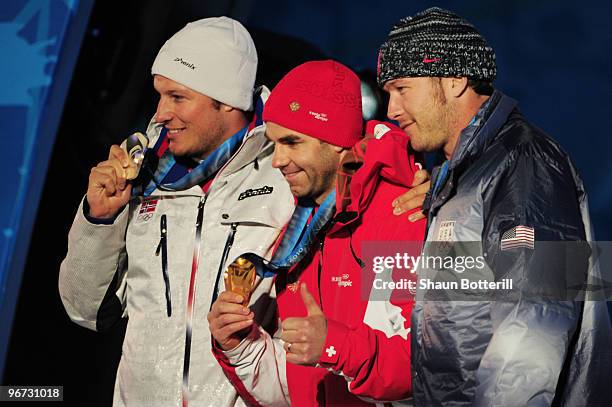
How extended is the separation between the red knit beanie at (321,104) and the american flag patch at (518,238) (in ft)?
2.52

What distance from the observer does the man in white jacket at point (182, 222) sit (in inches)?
105

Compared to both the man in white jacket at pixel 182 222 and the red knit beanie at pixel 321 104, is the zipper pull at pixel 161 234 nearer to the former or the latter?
the man in white jacket at pixel 182 222

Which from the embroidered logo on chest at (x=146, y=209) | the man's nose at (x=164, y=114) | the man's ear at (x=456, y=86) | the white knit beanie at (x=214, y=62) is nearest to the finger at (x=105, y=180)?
the embroidered logo on chest at (x=146, y=209)

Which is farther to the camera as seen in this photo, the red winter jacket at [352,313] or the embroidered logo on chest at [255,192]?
the embroidered logo on chest at [255,192]

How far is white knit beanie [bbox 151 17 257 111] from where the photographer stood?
293 cm

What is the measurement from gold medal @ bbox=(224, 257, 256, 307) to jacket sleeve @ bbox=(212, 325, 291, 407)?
153mm

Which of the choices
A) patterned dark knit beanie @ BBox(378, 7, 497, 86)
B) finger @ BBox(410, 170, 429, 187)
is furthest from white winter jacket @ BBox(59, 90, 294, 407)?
patterned dark knit beanie @ BBox(378, 7, 497, 86)

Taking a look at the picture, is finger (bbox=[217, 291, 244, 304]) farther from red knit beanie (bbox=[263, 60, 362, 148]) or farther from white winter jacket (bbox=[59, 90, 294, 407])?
red knit beanie (bbox=[263, 60, 362, 148])

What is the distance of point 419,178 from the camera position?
2.42 m

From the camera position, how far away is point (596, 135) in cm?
350

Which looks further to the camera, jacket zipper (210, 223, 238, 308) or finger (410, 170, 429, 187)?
jacket zipper (210, 223, 238, 308)

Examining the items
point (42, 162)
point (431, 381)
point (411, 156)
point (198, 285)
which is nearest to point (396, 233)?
point (411, 156)

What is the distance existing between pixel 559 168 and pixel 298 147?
0.81 metres

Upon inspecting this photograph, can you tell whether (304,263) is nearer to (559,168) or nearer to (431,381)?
(431,381)
